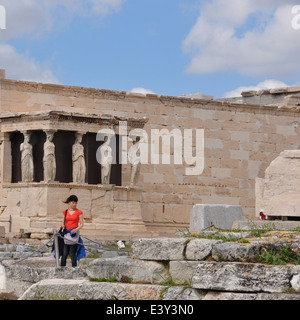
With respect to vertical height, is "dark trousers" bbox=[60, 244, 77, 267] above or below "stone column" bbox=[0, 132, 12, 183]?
below

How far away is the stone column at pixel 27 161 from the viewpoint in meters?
20.0

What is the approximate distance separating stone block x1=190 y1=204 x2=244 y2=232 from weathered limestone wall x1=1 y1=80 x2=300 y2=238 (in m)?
7.75

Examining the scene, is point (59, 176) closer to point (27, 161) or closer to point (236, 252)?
point (27, 161)

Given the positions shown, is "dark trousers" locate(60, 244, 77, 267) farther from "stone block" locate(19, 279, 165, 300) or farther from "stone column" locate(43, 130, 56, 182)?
A: "stone column" locate(43, 130, 56, 182)

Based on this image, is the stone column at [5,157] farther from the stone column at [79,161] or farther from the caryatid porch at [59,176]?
the stone column at [79,161]

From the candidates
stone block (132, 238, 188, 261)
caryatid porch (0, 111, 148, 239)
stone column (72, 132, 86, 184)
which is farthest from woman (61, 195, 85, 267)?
stone column (72, 132, 86, 184)

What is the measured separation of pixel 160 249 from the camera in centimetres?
845

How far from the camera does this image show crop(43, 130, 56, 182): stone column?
778 inches

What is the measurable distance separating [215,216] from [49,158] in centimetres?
658

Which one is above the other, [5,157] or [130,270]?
[5,157]

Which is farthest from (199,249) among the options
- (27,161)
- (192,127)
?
(192,127)

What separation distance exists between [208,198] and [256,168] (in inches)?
77.4

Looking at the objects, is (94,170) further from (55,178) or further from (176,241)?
(176,241)

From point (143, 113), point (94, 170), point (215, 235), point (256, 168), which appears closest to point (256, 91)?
point (256, 168)
